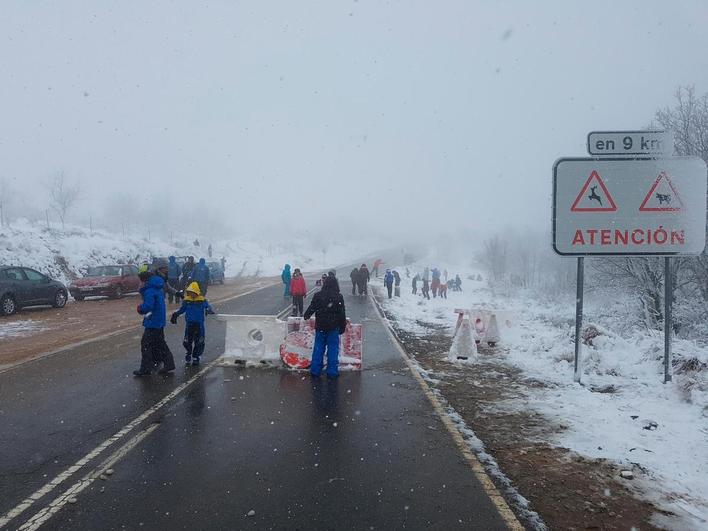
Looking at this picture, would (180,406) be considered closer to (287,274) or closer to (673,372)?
(673,372)

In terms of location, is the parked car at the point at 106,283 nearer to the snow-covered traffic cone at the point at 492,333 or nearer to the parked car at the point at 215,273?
the parked car at the point at 215,273

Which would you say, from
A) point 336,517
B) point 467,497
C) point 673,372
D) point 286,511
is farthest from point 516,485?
point 673,372

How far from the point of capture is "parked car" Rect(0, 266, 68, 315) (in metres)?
15.8

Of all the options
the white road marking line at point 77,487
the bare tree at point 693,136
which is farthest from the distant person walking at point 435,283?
the white road marking line at point 77,487

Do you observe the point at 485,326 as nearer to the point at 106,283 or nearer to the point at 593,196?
the point at 593,196

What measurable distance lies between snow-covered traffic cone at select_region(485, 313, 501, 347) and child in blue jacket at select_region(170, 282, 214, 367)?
22.6ft

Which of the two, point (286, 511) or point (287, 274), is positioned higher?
point (287, 274)

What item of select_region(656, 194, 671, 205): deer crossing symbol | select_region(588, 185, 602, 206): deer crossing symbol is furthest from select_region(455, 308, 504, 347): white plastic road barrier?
select_region(656, 194, 671, 205): deer crossing symbol

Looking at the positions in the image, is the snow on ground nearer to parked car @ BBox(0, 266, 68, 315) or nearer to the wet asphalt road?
the wet asphalt road

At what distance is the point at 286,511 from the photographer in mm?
3762

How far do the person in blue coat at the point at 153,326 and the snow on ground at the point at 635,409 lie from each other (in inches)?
231

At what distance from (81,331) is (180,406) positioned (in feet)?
26.7

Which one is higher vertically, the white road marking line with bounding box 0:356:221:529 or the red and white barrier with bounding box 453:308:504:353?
the red and white barrier with bounding box 453:308:504:353

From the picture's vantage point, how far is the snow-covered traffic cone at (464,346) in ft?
32.5
